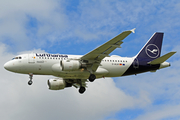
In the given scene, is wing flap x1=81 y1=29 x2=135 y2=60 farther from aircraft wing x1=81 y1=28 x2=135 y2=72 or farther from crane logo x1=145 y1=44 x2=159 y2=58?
crane logo x1=145 y1=44 x2=159 y2=58

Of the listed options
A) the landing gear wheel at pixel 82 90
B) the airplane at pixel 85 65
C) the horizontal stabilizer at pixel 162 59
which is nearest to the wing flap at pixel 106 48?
the airplane at pixel 85 65

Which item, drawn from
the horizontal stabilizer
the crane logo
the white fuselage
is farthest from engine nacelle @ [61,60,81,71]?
the crane logo

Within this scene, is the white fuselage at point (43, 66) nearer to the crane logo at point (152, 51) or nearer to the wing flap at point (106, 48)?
the wing flap at point (106, 48)

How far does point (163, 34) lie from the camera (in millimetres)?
44938

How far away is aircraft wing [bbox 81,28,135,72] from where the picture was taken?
3244cm

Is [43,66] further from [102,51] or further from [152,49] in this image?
[152,49]

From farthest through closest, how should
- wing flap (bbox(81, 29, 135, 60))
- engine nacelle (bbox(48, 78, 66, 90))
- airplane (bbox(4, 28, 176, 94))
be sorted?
engine nacelle (bbox(48, 78, 66, 90))
airplane (bbox(4, 28, 176, 94))
wing flap (bbox(81, 29, 135, 60))

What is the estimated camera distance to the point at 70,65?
35938 millimetres

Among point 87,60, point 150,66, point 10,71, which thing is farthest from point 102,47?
point 10,71

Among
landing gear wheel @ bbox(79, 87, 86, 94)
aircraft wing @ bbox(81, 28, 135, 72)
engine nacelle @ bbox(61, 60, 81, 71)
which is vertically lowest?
landing gear wheel @ bbox(79, 87, 86, 94)

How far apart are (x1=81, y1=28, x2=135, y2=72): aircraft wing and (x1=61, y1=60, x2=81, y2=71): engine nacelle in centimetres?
138

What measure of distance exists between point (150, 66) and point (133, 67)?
2.56 meters

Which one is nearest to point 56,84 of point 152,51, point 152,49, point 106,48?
point 106,48

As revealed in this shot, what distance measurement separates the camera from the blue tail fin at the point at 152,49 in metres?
42.5
